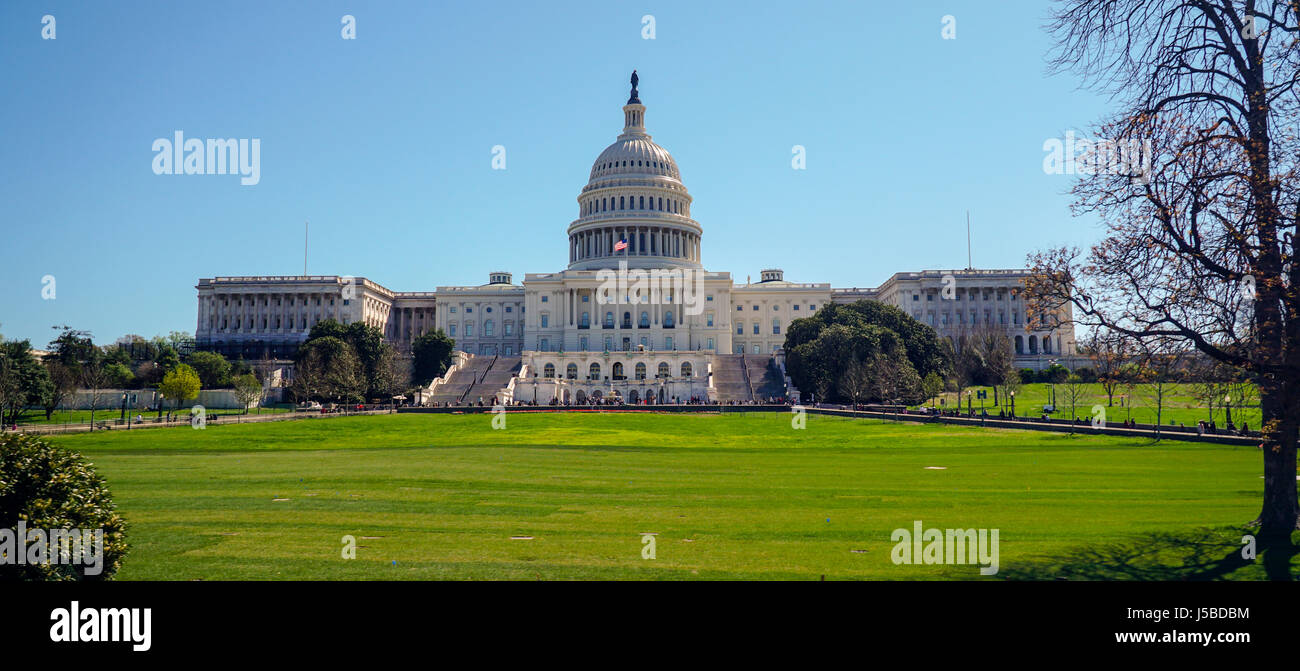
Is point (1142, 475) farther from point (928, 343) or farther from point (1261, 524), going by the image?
point (928, 343)

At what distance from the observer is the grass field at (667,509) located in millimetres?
12508

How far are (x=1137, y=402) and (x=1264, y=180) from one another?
79.4 meters

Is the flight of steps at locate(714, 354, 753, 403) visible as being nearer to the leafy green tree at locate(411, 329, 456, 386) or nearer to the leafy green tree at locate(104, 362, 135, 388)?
the leafy green tree at locate(411, 329, 456, 386)

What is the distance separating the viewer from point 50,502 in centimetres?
1059

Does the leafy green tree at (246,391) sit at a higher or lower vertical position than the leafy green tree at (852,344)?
lower

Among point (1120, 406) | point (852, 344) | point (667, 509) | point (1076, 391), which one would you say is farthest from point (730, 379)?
point (667, 509)

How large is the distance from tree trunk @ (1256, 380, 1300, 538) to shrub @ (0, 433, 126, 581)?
19432 millimetres

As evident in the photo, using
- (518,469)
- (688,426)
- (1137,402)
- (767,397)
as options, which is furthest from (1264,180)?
(767,397)

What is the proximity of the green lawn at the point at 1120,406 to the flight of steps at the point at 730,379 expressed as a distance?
2501cm

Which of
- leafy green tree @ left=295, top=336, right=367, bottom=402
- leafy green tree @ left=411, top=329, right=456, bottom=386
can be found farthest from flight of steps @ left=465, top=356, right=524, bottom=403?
leafy green tree @ left=295, top=336, right=367, bottom=402

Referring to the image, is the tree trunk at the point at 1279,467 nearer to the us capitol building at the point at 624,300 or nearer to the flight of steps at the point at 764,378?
the flight of steps at the point at 764,378

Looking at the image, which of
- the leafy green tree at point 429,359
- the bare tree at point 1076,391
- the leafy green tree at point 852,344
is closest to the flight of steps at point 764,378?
the leafy green tree at point 852,344

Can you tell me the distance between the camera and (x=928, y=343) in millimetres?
94375
